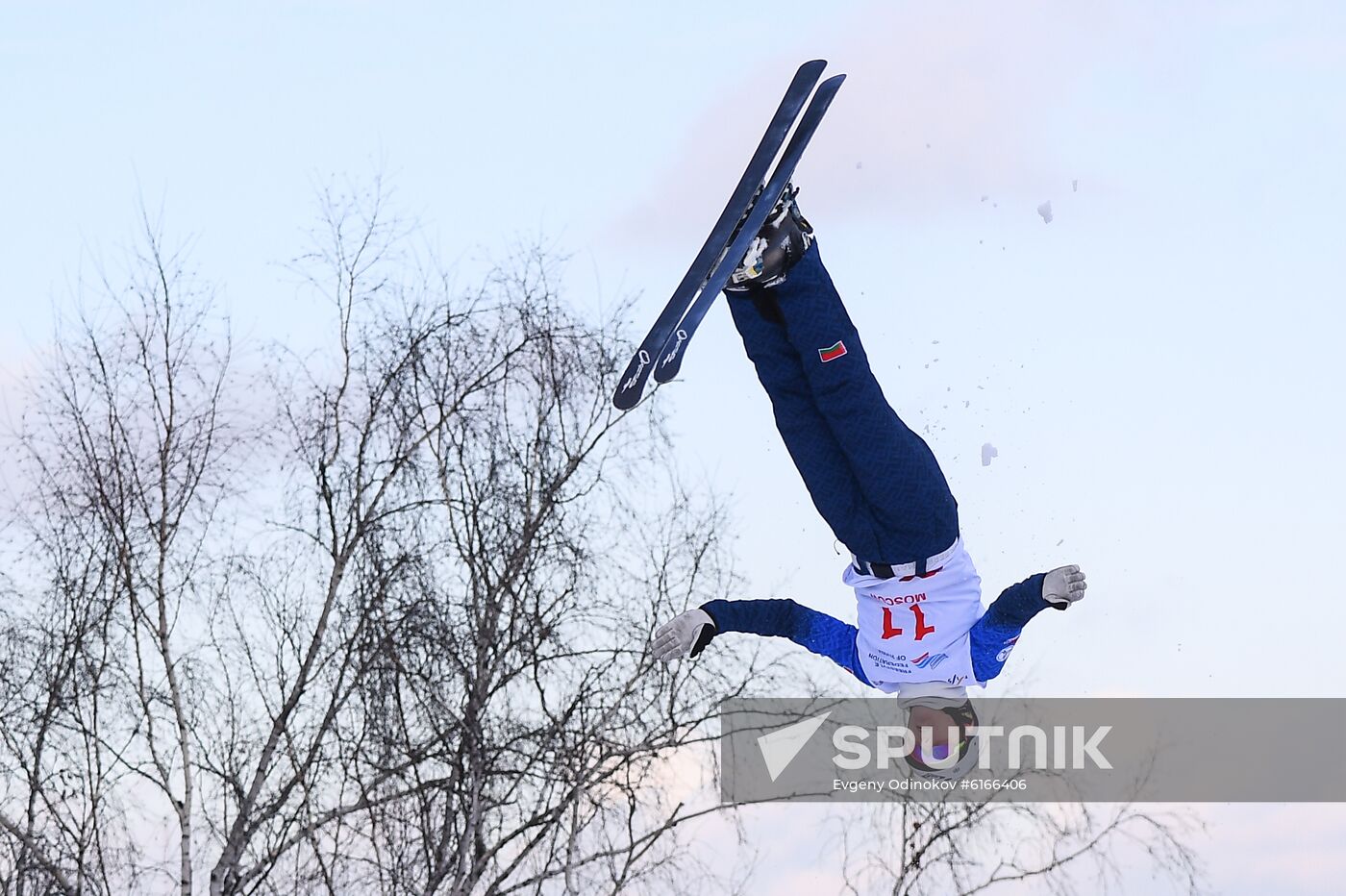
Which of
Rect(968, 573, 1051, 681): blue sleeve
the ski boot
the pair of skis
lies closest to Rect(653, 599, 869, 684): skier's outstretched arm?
Rect(968, 573, 1051, 681): blue sleeve

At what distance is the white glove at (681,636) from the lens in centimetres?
484

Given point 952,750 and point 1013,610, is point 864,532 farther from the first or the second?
point 952,750

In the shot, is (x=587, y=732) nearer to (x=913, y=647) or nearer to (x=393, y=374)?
(x=393, y=374)

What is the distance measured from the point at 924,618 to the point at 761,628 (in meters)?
0.52

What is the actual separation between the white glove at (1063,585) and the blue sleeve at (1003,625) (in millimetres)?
53

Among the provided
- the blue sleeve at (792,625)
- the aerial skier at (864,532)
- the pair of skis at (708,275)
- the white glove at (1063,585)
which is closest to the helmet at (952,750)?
the aerial skier at (864,532)

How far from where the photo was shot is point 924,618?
16.6 ft

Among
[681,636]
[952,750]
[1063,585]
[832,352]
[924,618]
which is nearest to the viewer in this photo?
[1063,585]

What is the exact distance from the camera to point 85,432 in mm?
9281

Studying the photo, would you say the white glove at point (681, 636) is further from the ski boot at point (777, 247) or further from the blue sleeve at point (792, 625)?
the ski boot at point (777, 247)

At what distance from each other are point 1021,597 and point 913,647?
46cm

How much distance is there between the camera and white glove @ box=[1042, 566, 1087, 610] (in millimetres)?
4570

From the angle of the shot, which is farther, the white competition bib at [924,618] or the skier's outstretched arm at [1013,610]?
the white competition bib at [924,618]

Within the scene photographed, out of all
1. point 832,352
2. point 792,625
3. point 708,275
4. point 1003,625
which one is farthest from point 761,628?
point 708,275
